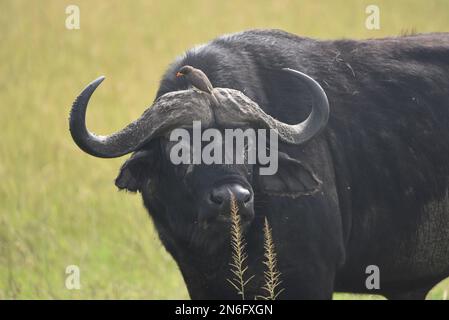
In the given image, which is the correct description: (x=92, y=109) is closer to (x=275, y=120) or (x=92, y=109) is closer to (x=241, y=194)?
(x=275, y=120)

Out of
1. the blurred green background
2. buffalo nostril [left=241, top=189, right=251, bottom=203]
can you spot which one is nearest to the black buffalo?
buffalo nostril [left=241, top=189, right=251, bottom=203]

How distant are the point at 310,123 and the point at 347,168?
0.72 m

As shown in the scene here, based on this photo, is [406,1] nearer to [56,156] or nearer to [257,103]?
[56,156]

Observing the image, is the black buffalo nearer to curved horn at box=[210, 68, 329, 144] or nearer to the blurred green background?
curved horn at box=[210, 68, 329, 144]

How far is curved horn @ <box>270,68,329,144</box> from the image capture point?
783 centimetres

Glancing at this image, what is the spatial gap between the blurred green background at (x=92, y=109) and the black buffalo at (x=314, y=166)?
1094 mm

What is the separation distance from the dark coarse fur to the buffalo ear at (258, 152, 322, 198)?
72 mm

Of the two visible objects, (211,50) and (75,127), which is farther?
(211,50)

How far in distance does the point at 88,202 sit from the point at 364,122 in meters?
7.71

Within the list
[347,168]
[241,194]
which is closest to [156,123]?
[241,194]

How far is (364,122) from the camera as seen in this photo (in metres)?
8.53

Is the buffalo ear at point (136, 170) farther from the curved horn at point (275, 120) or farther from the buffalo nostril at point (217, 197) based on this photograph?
the buffalo nostril at point (217, 197)

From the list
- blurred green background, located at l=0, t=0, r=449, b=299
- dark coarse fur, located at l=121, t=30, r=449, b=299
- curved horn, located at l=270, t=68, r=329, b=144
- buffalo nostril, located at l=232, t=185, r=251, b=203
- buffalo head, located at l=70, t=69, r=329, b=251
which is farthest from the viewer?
blurred green background, located at l=0, t=0, r=449, b=299

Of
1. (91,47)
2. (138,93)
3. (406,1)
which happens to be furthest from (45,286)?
(406,1)
